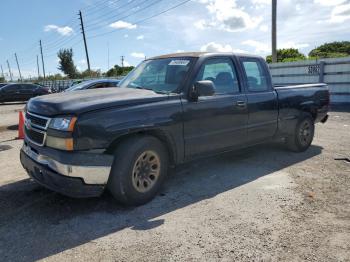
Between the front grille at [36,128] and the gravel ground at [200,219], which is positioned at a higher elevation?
the front grille at [36,128]

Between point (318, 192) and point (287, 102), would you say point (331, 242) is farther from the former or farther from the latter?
point (287, 102)

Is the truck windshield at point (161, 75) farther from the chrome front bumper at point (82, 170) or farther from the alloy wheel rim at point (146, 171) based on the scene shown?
the chrome front bumper at point (82, 170)

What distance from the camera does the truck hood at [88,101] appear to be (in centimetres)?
366

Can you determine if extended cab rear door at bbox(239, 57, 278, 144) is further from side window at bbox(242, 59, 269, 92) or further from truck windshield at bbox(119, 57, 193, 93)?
truck windshield at bbox(119, 57, 193, 93)

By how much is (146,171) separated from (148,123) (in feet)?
1.98

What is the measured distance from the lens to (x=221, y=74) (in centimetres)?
508

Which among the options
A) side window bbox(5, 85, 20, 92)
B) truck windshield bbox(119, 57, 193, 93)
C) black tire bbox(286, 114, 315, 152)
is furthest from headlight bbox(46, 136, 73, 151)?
side window bbox(5, 85, 20, 92)

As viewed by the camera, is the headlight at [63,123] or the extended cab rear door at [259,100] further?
the extended cab rear door at [259,100]

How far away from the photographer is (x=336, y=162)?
231 inches

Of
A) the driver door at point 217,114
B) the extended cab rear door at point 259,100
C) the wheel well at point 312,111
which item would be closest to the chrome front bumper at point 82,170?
the driver door at point 217,114

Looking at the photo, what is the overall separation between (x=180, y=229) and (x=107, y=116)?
1.41m

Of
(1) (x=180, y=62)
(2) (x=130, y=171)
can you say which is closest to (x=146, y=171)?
(2) (x=130, y=171)

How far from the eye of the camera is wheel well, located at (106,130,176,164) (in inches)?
153

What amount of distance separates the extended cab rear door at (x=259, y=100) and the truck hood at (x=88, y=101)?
1.67m
